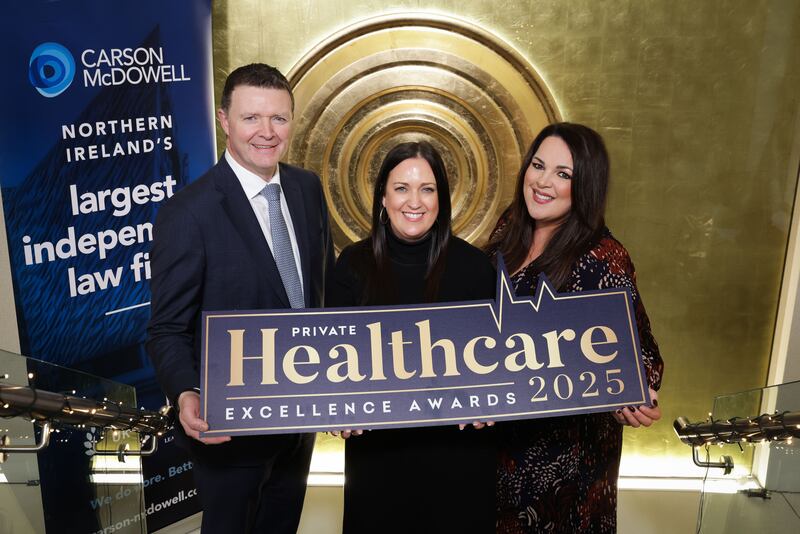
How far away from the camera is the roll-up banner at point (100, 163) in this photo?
3189mm

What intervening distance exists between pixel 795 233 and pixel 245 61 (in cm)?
329

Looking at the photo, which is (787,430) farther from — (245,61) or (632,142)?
(245,61)

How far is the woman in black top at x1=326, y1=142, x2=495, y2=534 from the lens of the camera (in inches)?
94.8

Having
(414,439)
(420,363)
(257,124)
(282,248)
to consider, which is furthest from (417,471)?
(257,124)

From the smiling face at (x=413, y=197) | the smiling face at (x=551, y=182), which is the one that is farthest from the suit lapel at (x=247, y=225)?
the smiling face at (x=551, y=182)

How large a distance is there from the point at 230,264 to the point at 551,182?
3.64ft

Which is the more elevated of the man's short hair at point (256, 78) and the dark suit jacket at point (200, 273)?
the man's short hair at point (256, 78)

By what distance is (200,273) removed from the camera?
2361 millimetres

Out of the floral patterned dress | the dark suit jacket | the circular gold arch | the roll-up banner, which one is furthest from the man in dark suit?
the circular gold arch

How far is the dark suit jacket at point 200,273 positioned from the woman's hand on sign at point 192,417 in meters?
0.05

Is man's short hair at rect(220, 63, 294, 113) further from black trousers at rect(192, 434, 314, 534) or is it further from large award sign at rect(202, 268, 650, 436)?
black trousers at rect(192, 434, 314, 534)

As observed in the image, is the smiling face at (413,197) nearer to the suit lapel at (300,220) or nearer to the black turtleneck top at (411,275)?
the black turtleneck top at (411,275)

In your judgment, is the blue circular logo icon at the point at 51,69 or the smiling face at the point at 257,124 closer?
the smiling face at the point at 257,124

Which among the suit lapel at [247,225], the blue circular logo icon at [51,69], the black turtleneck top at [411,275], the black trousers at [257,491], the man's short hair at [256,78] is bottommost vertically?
the black trousers at [257,491]
